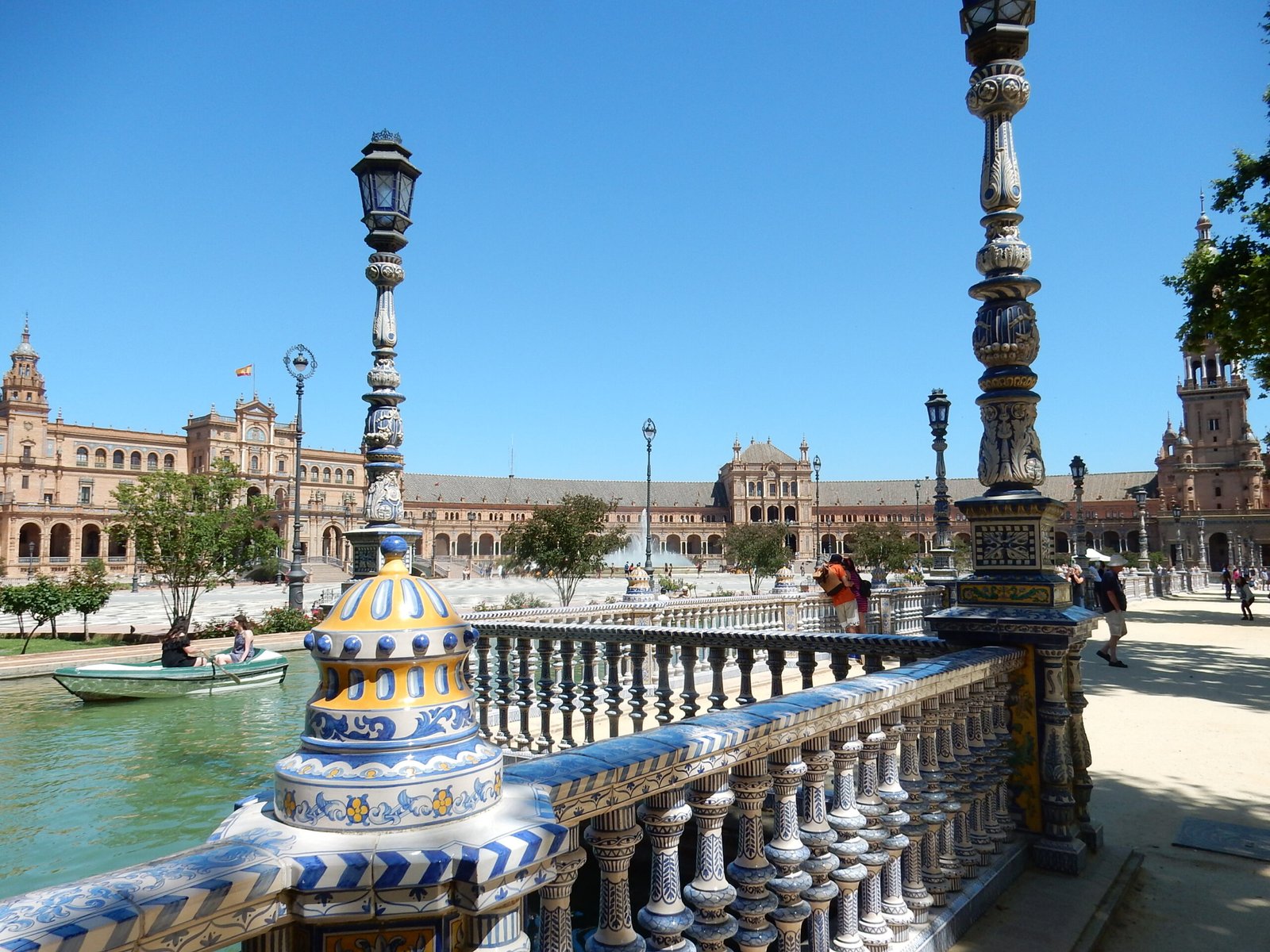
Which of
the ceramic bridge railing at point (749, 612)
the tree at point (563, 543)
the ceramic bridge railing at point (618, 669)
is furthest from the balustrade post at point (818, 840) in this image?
the tree at point (563, 543)

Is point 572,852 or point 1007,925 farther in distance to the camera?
point 1007,925

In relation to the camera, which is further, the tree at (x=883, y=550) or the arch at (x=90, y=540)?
the arch at (x=90, y=540)

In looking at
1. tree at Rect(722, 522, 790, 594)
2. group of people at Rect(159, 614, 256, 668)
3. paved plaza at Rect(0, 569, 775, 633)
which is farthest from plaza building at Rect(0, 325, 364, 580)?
group of people at Rect(159, 614, 256, 668)

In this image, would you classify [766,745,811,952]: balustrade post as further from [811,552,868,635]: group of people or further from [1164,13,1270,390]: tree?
[1164,13,1270,390]: tree

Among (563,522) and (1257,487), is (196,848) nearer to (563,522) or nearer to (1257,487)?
(563,522)

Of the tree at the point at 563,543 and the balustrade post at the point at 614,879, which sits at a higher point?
the tree at the point at 563,543

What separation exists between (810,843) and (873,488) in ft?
402

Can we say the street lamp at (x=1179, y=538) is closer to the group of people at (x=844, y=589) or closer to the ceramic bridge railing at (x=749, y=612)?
the ceramic bridge railing at (x=749, y=612)

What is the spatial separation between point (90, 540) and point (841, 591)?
82.0 m

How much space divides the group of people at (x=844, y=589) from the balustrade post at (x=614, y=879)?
958 cm

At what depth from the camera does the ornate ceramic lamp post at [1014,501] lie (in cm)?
441

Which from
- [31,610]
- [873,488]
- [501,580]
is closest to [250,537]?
[31,610]

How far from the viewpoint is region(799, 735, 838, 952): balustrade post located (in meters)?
2.59

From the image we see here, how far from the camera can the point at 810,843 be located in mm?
2643
